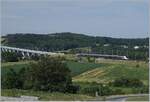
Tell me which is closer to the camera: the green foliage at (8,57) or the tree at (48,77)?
the tree at (48,77)

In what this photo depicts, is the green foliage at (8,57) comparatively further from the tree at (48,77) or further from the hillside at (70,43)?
the tree at (48,77)

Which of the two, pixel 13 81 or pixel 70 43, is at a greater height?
pixel 70 43

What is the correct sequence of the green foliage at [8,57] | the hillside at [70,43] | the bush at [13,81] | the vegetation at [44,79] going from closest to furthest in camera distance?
the vegetation at [44,79] < the bush at [13,81] < the green foliage at [8,57] < the hillside at [70,43]

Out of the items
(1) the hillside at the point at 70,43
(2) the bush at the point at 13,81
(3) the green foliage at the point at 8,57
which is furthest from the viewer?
(1) the hillside at the point at 70,43

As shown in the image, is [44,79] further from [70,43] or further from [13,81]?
[70,43]

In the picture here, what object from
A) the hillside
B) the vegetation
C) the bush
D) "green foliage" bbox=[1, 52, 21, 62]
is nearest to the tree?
the vegetation

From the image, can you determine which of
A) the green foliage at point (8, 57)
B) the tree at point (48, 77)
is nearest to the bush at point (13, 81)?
the tree at point (48, 77)

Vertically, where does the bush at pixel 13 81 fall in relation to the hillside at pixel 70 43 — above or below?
below

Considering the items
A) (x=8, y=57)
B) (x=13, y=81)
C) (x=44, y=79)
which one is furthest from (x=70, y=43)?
(x=44, y=79)

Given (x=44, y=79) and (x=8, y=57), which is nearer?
(x=44, y=79)
